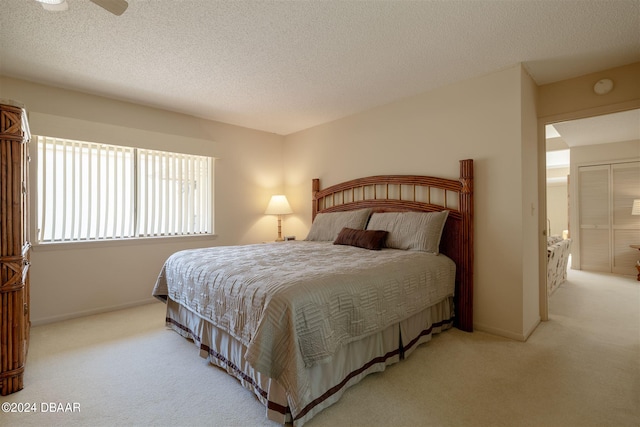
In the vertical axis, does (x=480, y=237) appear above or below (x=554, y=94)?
below

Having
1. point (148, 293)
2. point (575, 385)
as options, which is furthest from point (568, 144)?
point (148, 293)

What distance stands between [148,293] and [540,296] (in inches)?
178

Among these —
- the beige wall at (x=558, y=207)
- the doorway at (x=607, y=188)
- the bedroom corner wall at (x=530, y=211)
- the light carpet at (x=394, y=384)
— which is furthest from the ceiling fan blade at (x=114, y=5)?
the beige wall at (x=558, y=207)

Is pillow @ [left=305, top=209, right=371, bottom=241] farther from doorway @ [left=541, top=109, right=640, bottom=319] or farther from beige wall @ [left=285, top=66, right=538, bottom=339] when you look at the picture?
doorway @ [left=541, top=109, right=640, bottom=319]

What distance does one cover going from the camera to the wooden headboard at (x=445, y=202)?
2814 millimetres

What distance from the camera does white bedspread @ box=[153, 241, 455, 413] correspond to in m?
1.47

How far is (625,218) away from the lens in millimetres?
5102

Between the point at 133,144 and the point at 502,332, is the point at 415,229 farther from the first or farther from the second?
the point at 133,144

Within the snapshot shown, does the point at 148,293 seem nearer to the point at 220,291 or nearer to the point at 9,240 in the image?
the point at 9,240

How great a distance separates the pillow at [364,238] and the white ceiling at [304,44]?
157 centimetres

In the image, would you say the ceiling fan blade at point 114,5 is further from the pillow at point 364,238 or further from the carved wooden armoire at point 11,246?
the pillow at point 364,238

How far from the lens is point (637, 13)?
1918 mm

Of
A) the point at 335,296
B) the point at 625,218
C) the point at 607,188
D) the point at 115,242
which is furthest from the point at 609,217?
the point at 115,242

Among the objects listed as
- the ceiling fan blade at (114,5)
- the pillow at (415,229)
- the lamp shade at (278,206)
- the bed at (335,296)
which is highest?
the ceiling fan blade at (114,5)
